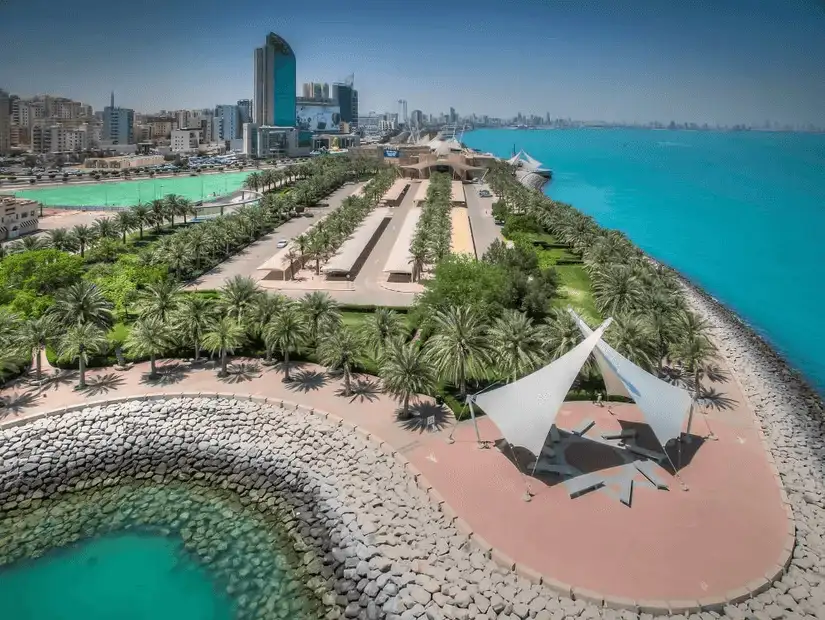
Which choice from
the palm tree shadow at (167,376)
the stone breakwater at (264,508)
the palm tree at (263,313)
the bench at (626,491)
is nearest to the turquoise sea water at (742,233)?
the bench at (626,491)

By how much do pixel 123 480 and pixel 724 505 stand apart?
27.2 m

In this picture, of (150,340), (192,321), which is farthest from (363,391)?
(150,340)

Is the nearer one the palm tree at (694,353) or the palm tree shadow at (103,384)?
the palm tree at (694,353)

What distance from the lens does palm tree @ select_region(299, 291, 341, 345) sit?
35.9m

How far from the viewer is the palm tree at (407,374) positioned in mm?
29906

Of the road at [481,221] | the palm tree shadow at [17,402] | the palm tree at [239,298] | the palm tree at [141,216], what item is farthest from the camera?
the road at [481,221]

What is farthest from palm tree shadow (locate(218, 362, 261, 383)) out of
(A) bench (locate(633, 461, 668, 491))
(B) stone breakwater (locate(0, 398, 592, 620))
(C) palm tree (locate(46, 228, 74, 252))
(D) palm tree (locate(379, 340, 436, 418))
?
(C) palm tree (locate(46, 228, 74, 252))

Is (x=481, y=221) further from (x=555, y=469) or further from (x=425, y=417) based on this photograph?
(x=555, y=469)

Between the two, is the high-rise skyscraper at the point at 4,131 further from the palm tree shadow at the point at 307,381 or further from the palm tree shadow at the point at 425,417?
the palm tree shadow at the point at 425,417

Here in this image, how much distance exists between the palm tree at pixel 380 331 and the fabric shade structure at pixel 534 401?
879cm

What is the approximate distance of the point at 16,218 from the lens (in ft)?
254

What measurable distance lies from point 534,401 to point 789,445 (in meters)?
14.0

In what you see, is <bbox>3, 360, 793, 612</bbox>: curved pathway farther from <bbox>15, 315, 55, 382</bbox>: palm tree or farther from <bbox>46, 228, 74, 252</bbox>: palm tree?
<bbox>46, 228, 74, 252</bbox>: palm tree

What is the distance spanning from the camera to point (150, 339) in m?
33.9
